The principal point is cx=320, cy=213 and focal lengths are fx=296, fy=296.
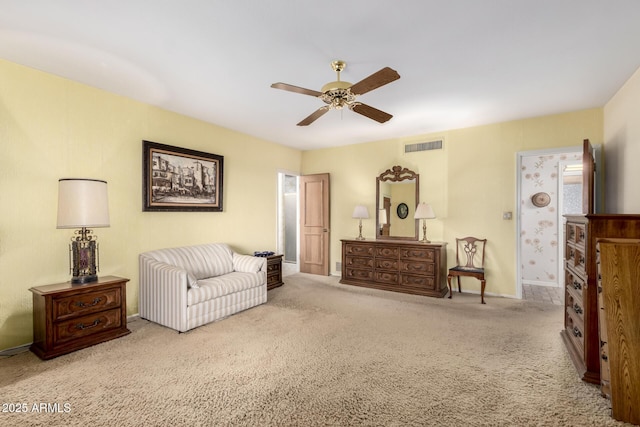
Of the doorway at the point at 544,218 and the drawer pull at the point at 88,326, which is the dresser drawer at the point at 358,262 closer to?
the doorway at the point at 544,218

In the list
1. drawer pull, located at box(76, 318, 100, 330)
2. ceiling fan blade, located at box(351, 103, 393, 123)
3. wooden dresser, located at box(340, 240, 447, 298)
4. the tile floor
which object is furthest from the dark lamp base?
the tile floor

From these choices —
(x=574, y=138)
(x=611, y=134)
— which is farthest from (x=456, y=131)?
(x=611, y=134)

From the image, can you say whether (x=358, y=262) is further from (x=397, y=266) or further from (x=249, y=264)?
(x=249, y=264)

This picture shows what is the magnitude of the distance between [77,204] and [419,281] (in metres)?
4.46

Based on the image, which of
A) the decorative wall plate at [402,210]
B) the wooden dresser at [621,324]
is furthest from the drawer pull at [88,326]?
the decorative wall plate at [402,210]

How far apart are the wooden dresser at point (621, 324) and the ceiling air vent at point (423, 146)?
10.7 feet

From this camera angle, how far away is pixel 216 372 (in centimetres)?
238

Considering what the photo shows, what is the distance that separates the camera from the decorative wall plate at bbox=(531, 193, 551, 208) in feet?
17.4

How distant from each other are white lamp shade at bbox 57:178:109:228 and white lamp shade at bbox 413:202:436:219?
4.23 m

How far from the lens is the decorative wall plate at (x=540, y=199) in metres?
5.31

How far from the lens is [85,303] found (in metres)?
2.84

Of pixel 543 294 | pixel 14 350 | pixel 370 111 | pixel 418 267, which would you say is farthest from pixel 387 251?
pixel 14 350

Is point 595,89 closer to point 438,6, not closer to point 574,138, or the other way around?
point 574,138

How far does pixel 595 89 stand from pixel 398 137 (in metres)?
2.65
